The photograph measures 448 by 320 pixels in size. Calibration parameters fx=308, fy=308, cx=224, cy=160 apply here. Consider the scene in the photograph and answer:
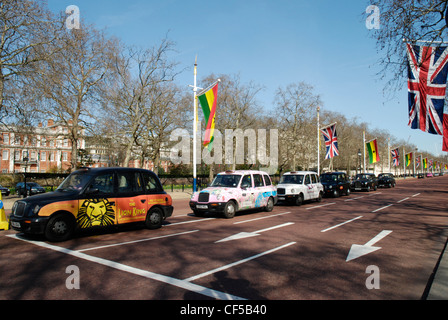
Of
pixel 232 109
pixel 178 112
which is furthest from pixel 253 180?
pixel 232 109

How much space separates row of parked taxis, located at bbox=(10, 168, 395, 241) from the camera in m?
8.05

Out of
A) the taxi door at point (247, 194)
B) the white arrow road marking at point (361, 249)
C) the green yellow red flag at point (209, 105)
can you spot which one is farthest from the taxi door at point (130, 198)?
the green yellow red flag at point (209, 105)

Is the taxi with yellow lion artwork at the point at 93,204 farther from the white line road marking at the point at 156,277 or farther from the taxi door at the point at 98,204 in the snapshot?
the white line road marking at the point at 156,277

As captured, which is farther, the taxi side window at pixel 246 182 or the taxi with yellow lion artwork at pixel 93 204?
the taxi side window at pixel 246 182

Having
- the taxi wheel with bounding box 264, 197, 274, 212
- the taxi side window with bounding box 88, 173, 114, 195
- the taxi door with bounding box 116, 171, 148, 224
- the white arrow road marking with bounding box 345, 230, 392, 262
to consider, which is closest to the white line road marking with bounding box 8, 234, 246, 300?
the taxi side window with bounding box 88, 173, 114, 195

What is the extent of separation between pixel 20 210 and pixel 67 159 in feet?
277

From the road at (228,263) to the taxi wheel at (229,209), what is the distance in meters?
1.81

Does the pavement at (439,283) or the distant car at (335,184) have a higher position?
the distant car at (335,184)

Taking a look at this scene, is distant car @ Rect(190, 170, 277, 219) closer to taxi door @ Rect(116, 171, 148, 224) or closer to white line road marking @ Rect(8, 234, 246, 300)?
taxi door @ Rect(116, 171, 148, 224)

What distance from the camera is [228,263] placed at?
6430mm

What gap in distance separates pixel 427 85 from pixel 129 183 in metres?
13.2

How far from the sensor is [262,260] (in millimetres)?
6711

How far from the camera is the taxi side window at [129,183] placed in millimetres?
9666
